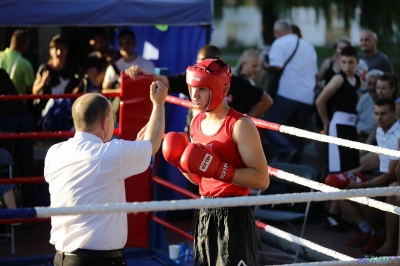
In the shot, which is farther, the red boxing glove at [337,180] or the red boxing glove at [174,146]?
the red boxing glove at [337,180]

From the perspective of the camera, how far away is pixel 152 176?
17.5ft

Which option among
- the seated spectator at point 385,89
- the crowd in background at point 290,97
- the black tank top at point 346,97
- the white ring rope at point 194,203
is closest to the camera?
the white ring rope at point 194,203

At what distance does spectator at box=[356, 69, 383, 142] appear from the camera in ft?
23.2

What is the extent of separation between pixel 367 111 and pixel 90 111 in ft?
14.9

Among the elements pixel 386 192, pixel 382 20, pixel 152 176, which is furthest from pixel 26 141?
pixel 382 20

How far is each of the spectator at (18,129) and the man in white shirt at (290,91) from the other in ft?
8.87

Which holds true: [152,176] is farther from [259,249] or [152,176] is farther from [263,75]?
[263,75]

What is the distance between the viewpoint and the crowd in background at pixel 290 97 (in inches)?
229

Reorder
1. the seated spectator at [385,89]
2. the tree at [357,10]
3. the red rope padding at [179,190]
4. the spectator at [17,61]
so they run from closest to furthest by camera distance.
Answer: the red rope padding at [179,190], the seated spectator at [385,89], the spectator at [17,61], the tree at [357,10]

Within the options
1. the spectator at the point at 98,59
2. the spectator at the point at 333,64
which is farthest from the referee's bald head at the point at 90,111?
the spectator at the point at 333,64

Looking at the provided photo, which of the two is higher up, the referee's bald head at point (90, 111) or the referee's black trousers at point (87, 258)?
the referee's bald head at point (90, 111)

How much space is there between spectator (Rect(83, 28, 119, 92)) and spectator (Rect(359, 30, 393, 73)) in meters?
2.83

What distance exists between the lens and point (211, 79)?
335 cm

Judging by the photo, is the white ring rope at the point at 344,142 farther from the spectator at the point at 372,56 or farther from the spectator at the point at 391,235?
the spectator at the point at 372,56
